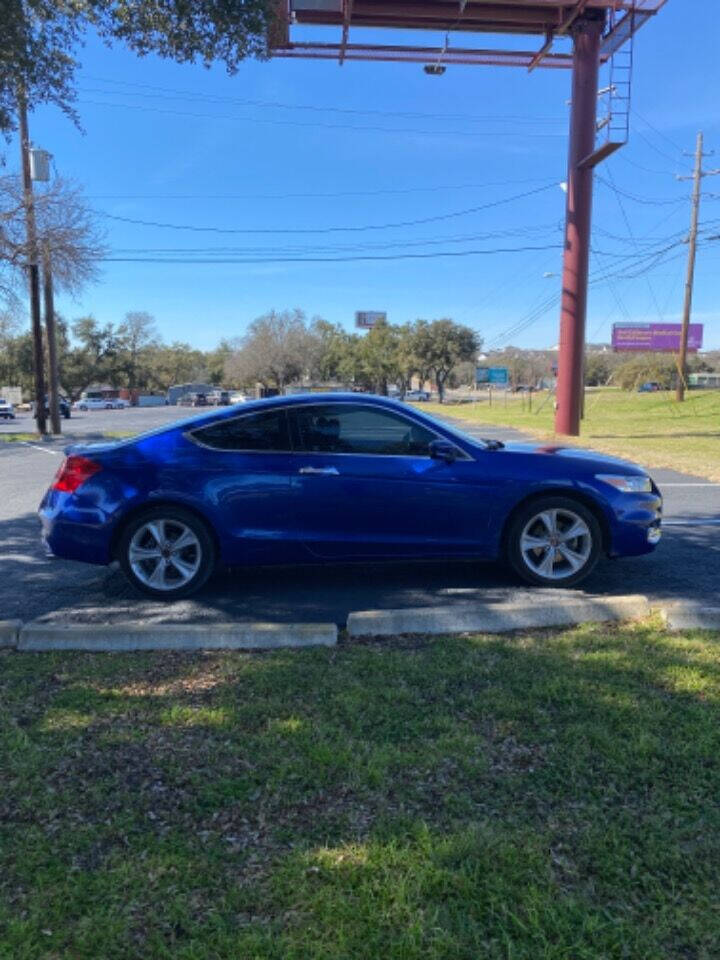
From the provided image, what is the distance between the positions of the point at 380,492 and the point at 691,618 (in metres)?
2.19

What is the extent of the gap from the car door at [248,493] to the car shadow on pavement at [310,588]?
0.39 meters

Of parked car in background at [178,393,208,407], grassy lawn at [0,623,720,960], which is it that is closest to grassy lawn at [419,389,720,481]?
grassy lawn at [0,623,720,960]

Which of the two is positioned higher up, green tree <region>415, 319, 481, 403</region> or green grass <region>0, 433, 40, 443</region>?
green tree <region>415, 319, 481, 403</region>

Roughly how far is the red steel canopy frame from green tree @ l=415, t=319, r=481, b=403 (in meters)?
53.2

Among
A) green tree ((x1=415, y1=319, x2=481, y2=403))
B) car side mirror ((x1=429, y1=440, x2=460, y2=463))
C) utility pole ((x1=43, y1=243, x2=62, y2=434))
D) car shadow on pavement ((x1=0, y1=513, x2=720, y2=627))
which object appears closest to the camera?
car shadow on pavement ((x1=0, y1=513, x2=720, y2=627))

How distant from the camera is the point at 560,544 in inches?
215

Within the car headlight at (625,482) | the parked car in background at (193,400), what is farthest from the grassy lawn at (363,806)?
the parked car in background at (193,400)

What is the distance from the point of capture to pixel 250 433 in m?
5.41

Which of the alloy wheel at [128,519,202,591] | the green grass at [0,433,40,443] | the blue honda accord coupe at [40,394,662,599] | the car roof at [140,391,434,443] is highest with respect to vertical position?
the car roof at [140,391,434,443]

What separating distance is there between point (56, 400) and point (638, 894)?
26.7m

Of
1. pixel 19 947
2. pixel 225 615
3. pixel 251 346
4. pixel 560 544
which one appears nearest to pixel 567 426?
pixel 560 544

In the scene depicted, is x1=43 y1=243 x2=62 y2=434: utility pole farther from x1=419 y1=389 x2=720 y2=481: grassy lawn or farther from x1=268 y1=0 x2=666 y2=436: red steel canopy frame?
x1=419 y1=389 x2=720 y2=481: grassy lawn

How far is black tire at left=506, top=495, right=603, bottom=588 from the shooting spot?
5406 millimetres

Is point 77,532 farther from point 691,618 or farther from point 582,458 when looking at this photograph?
point 691,618
